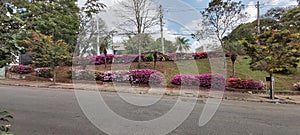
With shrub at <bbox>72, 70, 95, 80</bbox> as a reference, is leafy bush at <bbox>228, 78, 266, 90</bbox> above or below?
below

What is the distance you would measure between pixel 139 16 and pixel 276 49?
271 inches

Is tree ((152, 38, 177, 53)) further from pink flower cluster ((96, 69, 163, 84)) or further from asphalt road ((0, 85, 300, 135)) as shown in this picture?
asphalt road ((0, 85, 300, 135))

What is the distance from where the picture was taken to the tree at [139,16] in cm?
1011

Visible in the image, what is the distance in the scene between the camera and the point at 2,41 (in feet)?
5.51

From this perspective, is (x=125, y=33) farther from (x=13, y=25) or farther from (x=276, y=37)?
(x=13, y=25)

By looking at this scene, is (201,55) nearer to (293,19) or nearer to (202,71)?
(202,71)

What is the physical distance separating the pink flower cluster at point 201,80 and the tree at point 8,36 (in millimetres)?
7625

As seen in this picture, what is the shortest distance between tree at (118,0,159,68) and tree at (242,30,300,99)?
557 cm

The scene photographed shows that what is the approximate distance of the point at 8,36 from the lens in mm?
1704

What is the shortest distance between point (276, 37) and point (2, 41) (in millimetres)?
7243

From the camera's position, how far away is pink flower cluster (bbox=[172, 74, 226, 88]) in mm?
8359

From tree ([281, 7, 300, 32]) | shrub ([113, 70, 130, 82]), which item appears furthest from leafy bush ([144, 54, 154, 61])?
tree ([281, 7, 300, 32])

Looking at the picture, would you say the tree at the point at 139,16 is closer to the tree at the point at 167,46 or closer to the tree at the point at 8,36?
the tree at the point at 167,46

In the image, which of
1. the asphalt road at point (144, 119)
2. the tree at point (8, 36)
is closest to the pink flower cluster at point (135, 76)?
the asphalt road at point (144, 119)
